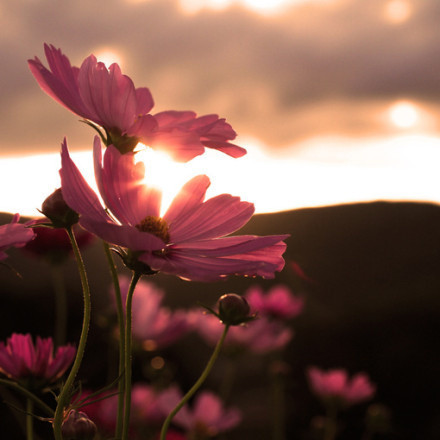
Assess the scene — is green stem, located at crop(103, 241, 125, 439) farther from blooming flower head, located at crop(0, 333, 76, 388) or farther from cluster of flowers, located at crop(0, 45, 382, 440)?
blooming flower head, located at crop(0, 333, 76, 388)

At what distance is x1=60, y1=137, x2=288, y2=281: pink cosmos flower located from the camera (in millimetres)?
346

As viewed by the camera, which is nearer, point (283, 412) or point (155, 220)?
point (155, 220)

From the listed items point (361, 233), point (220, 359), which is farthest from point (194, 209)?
point (361, 233)

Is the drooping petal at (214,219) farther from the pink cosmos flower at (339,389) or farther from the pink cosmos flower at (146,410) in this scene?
the pink cosmos flower at (339,389)

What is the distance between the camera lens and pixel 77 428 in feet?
1.24

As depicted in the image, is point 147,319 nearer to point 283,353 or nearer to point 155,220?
point 155,220

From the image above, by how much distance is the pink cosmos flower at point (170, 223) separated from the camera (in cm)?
35

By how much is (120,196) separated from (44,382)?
25cm

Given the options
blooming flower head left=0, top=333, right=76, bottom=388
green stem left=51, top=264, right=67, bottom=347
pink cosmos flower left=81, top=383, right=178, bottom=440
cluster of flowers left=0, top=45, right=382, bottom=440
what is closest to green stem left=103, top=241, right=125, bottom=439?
cluster of flowers left=0, top=45, right=382, bottom=440

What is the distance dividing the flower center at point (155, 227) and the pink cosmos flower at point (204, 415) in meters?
0.84

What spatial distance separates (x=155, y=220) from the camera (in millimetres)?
444

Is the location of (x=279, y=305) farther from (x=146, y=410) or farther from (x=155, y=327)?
(x=155, y=327)

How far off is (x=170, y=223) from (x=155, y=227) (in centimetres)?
1

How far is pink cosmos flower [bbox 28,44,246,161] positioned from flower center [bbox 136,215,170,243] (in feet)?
0.17
